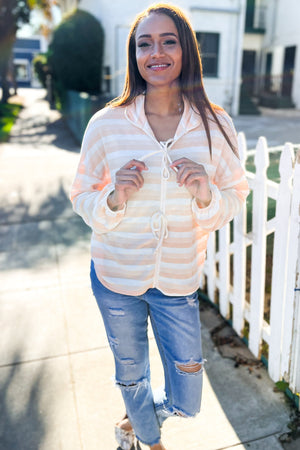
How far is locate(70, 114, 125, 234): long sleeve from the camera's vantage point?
1.70 m

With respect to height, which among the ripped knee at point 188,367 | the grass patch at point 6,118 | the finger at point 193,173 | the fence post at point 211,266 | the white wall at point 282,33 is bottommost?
the fence post at point 211,266

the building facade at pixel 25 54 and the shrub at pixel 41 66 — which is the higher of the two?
the building facade at pixel 25 54

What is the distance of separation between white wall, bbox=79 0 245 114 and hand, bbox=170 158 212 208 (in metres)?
16.4

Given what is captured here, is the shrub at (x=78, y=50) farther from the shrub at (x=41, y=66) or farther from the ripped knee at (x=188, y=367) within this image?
the ripped knee at (x=188, y=367)

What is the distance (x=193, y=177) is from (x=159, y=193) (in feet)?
0.65

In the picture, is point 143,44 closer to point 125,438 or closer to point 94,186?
point 94,186

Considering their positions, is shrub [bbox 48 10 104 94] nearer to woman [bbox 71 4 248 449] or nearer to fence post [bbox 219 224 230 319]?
fence post [bbox 219 224 230 319]

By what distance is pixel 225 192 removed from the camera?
5.98 feet

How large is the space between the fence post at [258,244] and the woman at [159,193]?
82cm

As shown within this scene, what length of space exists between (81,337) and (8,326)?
24.5 inches

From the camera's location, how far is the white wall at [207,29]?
17344 millimetres

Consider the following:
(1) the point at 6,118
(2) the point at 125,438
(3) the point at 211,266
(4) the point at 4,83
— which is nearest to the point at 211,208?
(2) the point at 125,438

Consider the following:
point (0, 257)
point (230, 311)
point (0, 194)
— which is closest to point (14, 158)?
point (0, 194)

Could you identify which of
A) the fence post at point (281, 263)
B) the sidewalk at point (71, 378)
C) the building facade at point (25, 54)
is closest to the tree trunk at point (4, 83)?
the sidewalk at point (71, 378)
